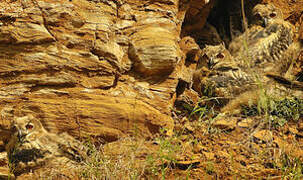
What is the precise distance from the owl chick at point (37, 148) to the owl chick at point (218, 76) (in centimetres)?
184

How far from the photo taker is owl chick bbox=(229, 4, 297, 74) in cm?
444

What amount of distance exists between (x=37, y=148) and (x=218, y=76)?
2.58 metres

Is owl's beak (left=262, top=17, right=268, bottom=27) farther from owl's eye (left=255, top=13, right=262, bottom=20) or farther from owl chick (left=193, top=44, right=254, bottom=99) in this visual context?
owl chick (left=193, top=44, right=254, bottom=99)

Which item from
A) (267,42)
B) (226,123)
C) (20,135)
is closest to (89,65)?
(20,135)

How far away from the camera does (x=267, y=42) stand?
4.62m

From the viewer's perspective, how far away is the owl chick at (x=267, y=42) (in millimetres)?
4442

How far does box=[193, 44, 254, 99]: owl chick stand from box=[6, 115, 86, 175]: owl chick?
6.04 feet

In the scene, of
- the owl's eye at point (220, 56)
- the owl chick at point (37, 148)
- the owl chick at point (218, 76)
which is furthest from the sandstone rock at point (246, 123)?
the owl chick at point (37, 148)

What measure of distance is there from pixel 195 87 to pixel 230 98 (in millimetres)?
695

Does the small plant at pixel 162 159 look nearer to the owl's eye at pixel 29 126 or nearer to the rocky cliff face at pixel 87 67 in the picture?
the rocky cliff face at pixel 87 67

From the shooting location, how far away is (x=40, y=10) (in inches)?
121

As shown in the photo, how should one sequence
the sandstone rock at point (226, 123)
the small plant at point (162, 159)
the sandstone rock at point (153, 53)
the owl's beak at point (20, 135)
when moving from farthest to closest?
the sandstone rock at point (153, 53) → the sandstone rock at point (226, 123) → the owl's beak at point (20, 135) → the small plant at point (162, 159)

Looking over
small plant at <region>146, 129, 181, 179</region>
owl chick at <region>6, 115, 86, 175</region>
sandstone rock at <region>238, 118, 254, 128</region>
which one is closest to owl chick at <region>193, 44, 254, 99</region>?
sandstone rock at <region>238, 118, 254, 128</region>

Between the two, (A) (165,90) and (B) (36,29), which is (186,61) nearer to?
(A) (165,90)
